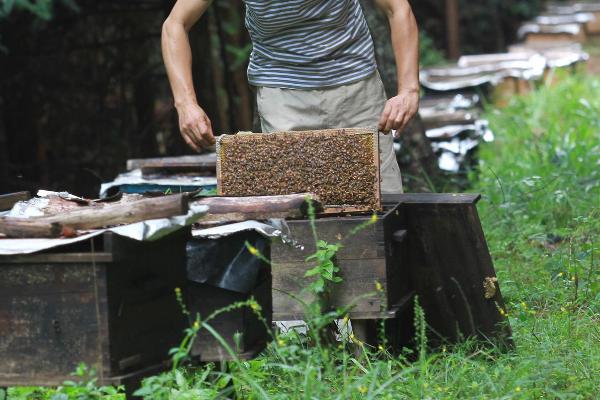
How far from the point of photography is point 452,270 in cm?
487

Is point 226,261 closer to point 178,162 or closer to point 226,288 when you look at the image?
point 226,288

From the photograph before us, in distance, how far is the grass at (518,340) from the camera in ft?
13.0

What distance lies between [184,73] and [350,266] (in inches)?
53.5

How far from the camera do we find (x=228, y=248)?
4.12 meters

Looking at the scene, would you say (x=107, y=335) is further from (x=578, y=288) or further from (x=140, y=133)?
(x=140, y=133)

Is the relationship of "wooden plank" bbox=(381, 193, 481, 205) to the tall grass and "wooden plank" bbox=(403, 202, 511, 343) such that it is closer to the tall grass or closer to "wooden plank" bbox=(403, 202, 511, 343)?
"wooden plank" bbox=(403, 202, 511, 343)

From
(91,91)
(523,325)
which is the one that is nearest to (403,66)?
(523,325)

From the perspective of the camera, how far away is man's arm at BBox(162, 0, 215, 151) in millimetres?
4906

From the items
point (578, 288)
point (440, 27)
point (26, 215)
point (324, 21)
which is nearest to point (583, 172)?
point (578, 288)

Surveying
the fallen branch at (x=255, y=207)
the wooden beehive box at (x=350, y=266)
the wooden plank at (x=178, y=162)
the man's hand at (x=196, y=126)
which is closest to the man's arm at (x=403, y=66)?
the wooden beehive box at (x=350, y=266)

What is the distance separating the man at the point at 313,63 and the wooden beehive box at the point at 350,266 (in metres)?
0.76

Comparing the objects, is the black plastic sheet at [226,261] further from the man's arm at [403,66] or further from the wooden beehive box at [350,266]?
the man's arm at [403,66]

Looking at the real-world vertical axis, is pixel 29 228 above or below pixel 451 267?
above

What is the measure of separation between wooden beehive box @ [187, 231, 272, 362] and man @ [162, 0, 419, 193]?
0.96 meters
